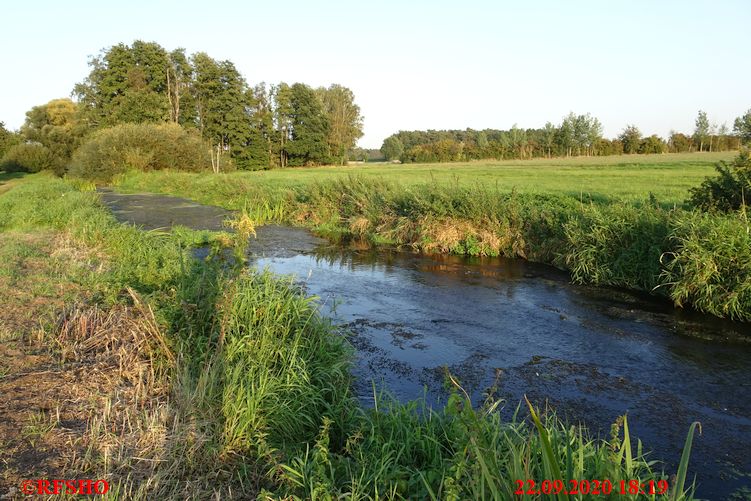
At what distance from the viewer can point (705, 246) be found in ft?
30.8

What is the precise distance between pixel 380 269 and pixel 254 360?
796cm

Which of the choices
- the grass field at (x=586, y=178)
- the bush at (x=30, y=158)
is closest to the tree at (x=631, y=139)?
the grass field at (x=586, y=178)

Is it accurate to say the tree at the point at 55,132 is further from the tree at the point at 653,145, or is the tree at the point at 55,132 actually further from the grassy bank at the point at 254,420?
the tree at the point at 653,145

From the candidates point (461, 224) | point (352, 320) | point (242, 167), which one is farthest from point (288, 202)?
point (242, 167)

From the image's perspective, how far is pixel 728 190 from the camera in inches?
454

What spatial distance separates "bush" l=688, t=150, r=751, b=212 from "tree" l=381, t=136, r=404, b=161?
91776mm

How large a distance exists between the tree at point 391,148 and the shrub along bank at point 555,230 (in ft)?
269

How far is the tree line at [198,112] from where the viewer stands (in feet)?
157

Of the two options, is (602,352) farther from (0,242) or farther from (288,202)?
(288,202)

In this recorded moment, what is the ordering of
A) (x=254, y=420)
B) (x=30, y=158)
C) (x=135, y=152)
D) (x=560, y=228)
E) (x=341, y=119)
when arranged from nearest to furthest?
(x=254, y=420), (x=560, y=228), (x=135, y=152), (x=30, y=158), (x=341, y=119)

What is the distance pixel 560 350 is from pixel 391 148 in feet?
330

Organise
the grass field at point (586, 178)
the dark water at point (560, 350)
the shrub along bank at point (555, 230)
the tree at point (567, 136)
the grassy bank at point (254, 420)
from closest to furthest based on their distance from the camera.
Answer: the grassy bank at point (254, 420) < the dark water at point (560, 350) < the shrub along bank at point (555, 230) < the grass field at point (586, 178) < the tree at point (567, 136)

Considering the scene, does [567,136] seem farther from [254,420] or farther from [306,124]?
[254,420]

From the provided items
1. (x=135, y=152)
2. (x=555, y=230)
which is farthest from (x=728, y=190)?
(x=135, y=152)
